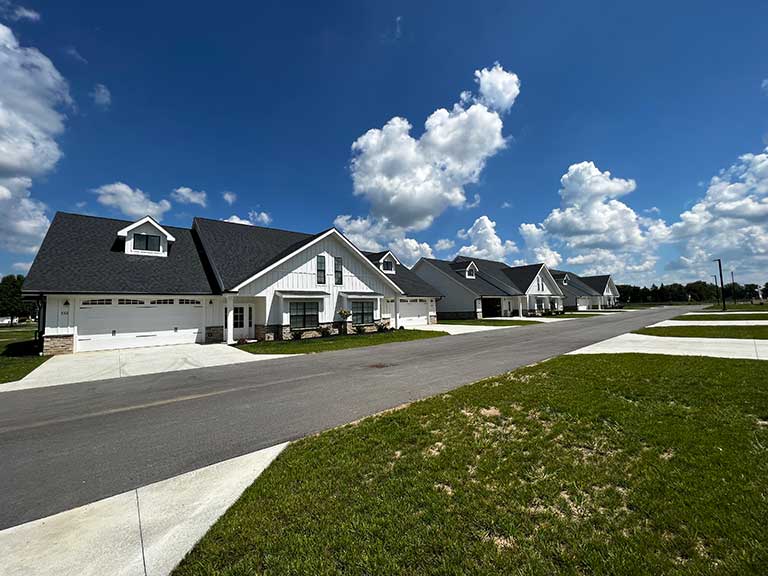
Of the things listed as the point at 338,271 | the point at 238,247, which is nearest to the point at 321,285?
the point at 338,271

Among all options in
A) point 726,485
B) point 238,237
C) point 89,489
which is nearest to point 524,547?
point 726,485

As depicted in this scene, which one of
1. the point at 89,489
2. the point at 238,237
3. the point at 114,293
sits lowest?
the point at 89,489

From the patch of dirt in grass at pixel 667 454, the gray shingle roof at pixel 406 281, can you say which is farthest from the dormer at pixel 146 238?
the patch of dirt in grass at pixel 667 454

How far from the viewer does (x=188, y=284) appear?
19.0 meters

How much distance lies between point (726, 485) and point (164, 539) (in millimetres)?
5526

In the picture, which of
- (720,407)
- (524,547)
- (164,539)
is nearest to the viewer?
(524,547)

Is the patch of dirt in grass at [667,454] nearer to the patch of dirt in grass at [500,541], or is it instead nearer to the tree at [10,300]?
the patch of dirt in grass at [500,541]

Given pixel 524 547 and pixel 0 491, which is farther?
pixel 0 491

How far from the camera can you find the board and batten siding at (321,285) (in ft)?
65.7

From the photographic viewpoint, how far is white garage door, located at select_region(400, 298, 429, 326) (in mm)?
29750

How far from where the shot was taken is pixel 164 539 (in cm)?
320

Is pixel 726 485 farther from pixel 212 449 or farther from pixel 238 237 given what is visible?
pixel 238 237

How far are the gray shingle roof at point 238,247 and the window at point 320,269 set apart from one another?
1385 mm

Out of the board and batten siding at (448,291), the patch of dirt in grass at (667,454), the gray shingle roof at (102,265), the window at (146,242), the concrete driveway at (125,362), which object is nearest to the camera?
the patch of dirt in grass at (667,454)
